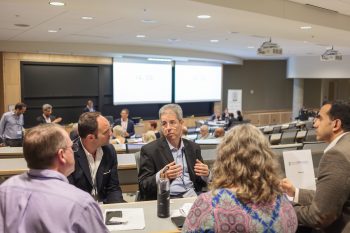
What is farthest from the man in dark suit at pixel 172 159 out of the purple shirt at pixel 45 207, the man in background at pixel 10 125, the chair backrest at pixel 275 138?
the man in background at pixel 10 125

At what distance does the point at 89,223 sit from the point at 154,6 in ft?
12.4

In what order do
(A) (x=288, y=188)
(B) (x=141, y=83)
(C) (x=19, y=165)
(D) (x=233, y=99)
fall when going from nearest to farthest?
1. (A) (x=288, y=188)
2. (C) (x=19, y=165)
3. (B) (x=141, y=83)
4. (D) (x=233, y=99)

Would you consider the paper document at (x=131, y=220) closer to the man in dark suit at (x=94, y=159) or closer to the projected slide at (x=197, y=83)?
the man in dark suit at (x=94, y=159)

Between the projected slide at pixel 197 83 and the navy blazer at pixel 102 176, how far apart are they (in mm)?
11324

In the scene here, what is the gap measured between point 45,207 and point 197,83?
13597 millimetres

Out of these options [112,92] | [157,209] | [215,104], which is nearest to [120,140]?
[157,209]

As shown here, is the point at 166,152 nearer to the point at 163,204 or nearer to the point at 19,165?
the point at 163,204

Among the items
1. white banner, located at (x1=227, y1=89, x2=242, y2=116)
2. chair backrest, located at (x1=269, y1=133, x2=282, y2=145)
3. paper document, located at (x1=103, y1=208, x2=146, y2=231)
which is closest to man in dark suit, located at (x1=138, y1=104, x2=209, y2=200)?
paper document, located at (x1=103, y1=208, x2=146, y2=231)

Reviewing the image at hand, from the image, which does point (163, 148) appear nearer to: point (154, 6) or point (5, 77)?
point (154, 6)

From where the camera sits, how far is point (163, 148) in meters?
3.04

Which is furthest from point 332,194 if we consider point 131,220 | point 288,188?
point 131,220

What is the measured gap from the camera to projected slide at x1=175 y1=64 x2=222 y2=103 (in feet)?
46.9

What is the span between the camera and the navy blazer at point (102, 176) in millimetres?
2686

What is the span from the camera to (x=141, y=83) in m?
13.1
